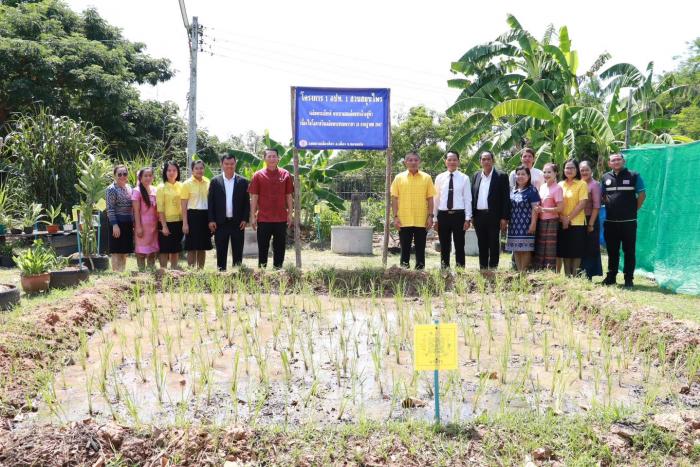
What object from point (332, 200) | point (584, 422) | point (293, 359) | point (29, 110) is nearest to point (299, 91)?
point (293, 359)

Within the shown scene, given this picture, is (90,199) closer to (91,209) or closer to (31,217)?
(91,209)

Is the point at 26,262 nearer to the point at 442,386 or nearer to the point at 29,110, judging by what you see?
the point at 442,386

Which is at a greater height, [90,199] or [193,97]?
[193,97]

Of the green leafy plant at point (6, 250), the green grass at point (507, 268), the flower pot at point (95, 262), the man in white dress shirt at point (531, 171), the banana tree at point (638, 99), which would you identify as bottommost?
the green grass at point (507, 268)

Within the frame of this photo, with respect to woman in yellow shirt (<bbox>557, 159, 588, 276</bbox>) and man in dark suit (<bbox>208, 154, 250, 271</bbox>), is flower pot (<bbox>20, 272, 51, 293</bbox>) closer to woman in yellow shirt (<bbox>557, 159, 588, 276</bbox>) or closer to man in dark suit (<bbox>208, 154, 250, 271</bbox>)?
man in dark suit (<bbox>208, 154, 250, 271</bbox>)

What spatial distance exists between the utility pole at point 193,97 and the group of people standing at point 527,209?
842cm

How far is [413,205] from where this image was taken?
7.25m

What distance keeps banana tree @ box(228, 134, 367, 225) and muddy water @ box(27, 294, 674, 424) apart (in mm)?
8435

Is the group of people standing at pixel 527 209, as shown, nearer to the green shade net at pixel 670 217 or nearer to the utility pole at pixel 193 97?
the green shade net at pixel 670 217

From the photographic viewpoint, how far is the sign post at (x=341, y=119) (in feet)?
24.7

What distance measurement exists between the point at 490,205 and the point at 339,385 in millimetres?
4151

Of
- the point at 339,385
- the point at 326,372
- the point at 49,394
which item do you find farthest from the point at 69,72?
the point at 339,385

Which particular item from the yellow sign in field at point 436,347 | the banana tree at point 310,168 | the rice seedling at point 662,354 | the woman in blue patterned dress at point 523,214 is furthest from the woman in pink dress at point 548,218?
the banana tree at point 310,168

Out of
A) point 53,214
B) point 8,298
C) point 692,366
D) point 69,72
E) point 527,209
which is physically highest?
point 69,72
